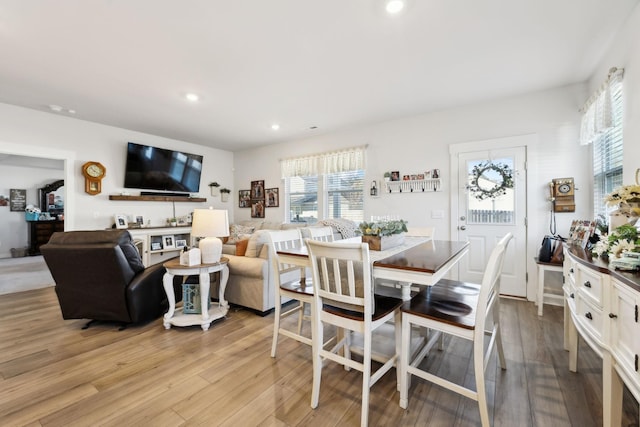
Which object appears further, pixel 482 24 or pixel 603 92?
pixel 603 92

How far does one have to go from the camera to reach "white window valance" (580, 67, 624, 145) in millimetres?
2305

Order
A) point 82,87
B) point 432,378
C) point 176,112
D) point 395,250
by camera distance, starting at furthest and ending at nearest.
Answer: point 176,112
point 82,87
point 395,250
point 432,378

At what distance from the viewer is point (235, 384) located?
72.7 inches

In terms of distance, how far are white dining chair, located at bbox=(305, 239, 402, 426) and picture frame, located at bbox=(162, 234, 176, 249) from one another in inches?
178

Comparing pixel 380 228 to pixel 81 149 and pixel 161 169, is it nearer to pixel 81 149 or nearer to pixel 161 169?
pixel 161 169

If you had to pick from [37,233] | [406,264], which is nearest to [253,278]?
[406,264]

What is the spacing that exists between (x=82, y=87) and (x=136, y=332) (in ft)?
Answer: 9.34

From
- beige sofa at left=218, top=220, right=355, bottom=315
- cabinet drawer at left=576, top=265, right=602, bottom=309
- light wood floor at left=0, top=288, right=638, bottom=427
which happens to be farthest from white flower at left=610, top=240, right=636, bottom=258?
beige sofa at left=218, top=220, right=355, bottom=315

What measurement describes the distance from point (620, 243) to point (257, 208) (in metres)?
5.62

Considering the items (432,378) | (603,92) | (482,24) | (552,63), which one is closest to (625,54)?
(603,92)

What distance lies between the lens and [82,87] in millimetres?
3217

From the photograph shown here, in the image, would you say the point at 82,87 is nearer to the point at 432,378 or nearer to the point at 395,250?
the point at 395,250

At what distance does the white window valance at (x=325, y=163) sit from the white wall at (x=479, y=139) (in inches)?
5.9

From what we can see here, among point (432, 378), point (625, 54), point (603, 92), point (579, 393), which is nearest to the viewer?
point (432, 378)
